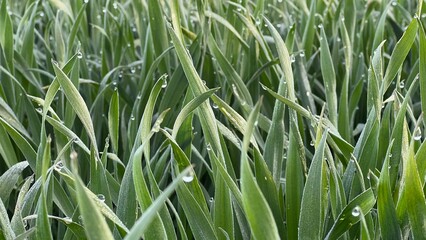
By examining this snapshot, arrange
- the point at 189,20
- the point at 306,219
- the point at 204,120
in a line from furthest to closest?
the point at 189,20, the point at 204,120, the point at 306,219

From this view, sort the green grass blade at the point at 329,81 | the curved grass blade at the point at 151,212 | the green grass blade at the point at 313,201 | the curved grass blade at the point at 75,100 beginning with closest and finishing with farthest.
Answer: the curved grass blade at the point at 151,212 → the green grass blade at the point at 313,201 → the curved grass blade at the point at 75,100 → the green grass blade at the point at 329,81

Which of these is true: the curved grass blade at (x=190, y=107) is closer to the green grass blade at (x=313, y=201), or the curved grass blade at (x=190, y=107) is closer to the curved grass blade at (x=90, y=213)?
the green grass blade at (x=313, y=201)

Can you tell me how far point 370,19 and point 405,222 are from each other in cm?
84

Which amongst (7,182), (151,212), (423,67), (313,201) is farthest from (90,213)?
(423,67)

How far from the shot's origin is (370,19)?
1.59m

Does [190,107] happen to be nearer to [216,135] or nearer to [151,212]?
[216,135]

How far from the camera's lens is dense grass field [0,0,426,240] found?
79cm

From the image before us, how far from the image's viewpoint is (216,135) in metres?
0.89

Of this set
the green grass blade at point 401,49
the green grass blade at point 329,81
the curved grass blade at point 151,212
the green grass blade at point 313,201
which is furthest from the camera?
the green grass blade at point 329,81

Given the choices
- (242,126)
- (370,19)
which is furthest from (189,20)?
(242,126)

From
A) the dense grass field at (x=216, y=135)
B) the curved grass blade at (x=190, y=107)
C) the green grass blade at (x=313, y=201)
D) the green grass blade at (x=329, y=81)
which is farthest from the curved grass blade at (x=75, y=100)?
the green grass blade at (x=329, y=81)

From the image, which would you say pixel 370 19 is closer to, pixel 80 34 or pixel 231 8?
pixel 231 8

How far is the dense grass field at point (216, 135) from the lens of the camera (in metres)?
0.79

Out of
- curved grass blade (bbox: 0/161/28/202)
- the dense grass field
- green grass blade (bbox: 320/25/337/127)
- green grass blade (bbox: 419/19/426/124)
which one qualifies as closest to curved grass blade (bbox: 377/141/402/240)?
the dense grass field
